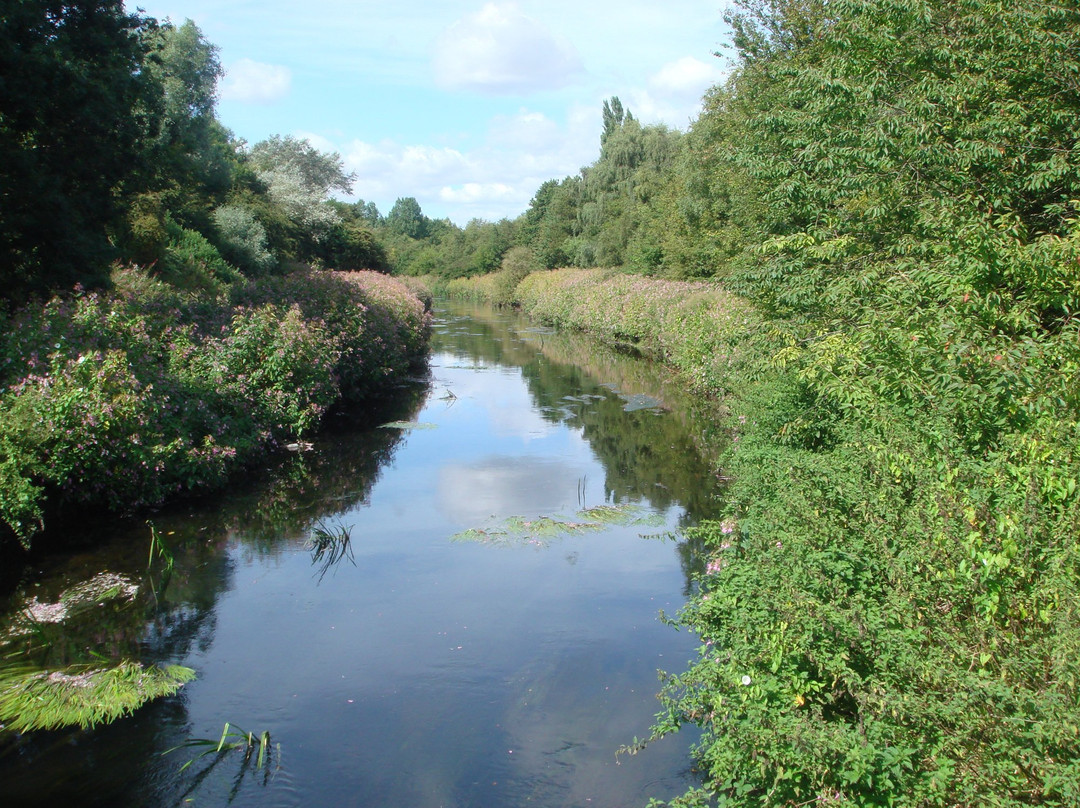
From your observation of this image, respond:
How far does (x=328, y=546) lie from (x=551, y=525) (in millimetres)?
2842

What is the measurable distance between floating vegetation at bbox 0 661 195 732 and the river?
120mm

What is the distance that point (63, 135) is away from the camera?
14.7 meters

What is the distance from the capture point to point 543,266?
60750 mm

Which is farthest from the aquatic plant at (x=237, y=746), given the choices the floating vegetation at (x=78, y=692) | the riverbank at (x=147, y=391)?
the riverbank at (x=147, y=391)

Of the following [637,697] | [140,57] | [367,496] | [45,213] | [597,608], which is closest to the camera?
[637,697]

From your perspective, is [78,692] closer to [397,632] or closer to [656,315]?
[397,632]

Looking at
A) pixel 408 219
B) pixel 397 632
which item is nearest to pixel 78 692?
pixel 397 632

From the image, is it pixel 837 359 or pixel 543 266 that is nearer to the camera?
pixel 837 359

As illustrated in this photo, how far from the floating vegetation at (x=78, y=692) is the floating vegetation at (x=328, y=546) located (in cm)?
269

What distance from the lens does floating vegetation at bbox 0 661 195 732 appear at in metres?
6.02

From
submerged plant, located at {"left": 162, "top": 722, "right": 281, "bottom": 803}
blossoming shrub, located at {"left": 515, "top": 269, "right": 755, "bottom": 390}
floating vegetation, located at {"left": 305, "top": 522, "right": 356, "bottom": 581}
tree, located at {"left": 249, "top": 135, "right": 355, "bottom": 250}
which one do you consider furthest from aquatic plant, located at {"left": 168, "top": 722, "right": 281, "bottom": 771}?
tree, located at {"left": 249, "top": 135, "right": 355, "bottom": 250}

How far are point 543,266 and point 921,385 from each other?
181 ft

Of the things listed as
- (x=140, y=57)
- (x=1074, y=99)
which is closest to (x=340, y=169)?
(x=140, y=57)

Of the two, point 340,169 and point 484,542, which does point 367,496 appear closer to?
→ point 484,542
